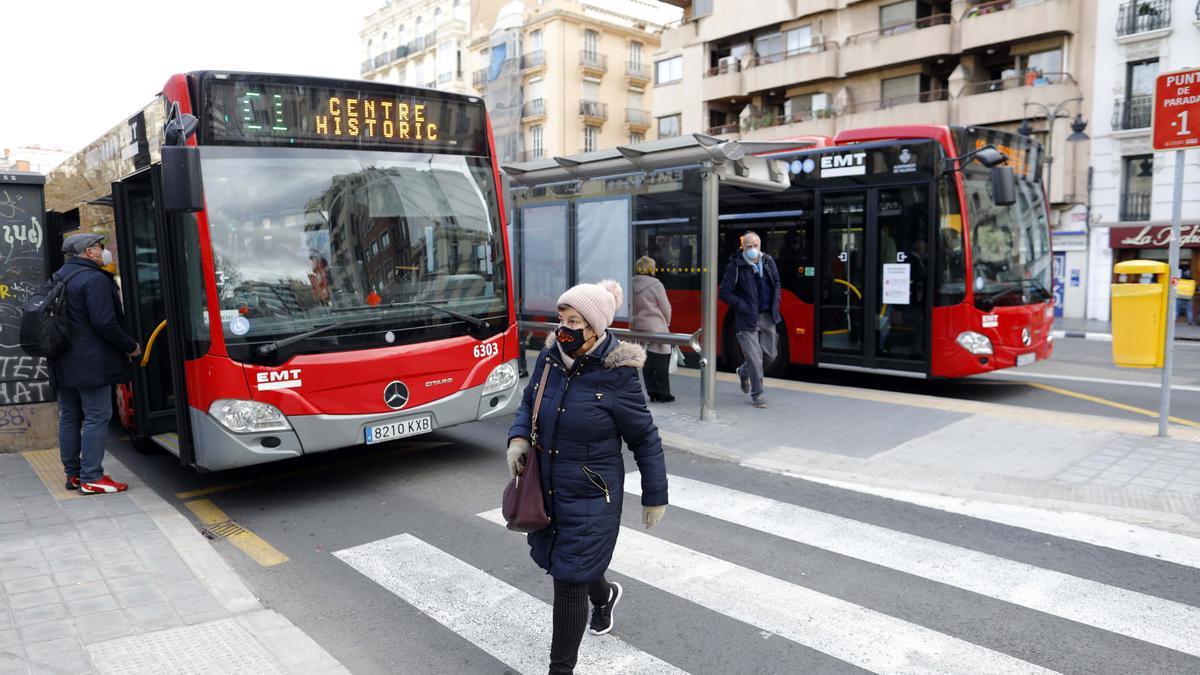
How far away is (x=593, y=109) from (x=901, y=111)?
76.2 ft

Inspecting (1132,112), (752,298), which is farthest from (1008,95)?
(752,298)

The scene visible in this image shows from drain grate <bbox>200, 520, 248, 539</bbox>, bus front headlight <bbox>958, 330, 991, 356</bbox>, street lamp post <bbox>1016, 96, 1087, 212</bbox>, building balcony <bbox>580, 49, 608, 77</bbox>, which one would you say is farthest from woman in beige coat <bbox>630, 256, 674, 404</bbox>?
building balcony <bbox>580, 49, 608, 77</bbox>

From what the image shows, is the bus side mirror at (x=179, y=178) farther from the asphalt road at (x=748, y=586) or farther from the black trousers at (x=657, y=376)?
the black trousers at (x=657, y=376)

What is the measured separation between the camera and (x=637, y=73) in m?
54.7

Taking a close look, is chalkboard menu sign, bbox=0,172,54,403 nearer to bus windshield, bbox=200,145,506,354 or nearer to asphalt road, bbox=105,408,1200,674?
asphalt road, bbox=105,408,1200,674

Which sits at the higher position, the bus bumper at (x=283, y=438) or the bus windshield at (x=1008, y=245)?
the bus windshield at (x=1008, y=245)

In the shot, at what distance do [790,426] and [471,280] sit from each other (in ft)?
12.0

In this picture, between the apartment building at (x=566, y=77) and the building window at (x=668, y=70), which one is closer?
the building window at (x=668, y=70)

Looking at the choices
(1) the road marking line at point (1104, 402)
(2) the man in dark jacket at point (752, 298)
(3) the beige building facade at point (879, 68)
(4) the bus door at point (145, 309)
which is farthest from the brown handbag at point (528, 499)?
(3) the beige building facade at point (879, 68)

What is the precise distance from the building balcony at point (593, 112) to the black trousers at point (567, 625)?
5015cm

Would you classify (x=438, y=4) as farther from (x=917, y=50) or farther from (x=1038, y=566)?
(x=1038, y=566)

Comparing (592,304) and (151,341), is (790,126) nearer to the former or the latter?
(151,341)

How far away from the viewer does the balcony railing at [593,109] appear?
51.6m

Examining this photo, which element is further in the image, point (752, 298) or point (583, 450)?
point (752, 298)
